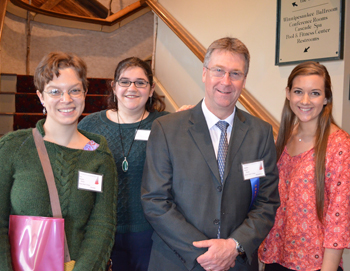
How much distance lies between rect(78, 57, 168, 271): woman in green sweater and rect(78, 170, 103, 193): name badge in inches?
17.6

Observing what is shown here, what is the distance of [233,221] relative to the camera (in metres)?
1.55

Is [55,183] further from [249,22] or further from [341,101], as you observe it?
[249,22]

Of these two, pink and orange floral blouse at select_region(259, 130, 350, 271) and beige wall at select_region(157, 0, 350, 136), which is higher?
beige wall at select_region(157, 0, 350, 136)

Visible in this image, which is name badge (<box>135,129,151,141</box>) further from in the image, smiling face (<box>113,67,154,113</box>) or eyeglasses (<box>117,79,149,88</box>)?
eyeglasses (<box>117,79,149,88</box>)

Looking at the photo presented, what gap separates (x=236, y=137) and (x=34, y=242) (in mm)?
1015

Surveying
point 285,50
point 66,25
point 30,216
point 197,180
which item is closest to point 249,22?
point 285,50

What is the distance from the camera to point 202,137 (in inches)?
63.0

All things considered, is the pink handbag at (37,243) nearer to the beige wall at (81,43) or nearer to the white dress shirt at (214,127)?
the white dress shirt at (214,127)

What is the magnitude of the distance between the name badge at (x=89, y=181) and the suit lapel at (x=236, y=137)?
591mm

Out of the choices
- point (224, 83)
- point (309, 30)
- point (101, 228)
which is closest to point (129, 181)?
point (101, 228)

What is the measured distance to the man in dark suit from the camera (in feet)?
4.80

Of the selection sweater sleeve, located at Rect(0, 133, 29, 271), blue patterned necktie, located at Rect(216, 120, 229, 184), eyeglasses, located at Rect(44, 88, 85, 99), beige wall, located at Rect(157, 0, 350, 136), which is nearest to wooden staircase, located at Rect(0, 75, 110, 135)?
beige wall, located at Rect(157, 0, 350, 136)

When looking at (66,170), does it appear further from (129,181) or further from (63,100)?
(129,181)

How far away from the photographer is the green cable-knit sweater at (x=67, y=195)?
1.34 metres
